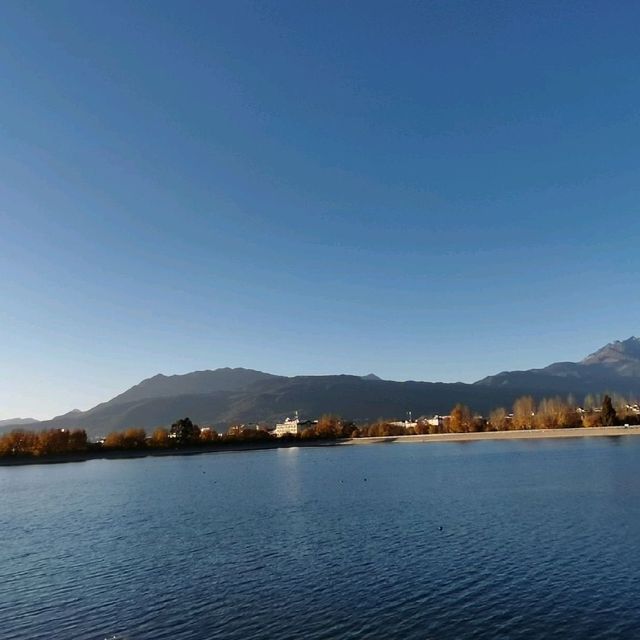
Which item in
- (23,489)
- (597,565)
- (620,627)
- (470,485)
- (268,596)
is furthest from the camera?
(23,489)

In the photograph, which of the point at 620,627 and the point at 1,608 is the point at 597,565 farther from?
the point at 1,608

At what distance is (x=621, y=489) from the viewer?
64.8m

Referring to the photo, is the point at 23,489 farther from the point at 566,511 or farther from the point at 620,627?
the point at 620,627

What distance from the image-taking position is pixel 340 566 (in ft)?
Result: 125

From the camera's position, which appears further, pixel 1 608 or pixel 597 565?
pixel 597 565

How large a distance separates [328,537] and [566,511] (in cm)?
2349

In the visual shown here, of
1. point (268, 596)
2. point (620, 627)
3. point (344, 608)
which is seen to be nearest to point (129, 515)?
point (268, 596)

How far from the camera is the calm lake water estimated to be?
2756 cm

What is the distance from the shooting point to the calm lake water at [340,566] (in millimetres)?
Result: 27562

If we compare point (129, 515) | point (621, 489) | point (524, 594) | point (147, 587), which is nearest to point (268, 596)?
point (147, 587)

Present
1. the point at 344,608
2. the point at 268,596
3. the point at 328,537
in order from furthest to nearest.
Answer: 1. the point at 328,537
2. the point at 268,596
3. the point at 344,608

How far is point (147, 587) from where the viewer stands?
116ft

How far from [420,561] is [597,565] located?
11179 millimetres

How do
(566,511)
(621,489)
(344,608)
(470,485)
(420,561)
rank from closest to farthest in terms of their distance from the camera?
(344,608) → (420,561) → (566,511) → (621,489) → (470,485)
